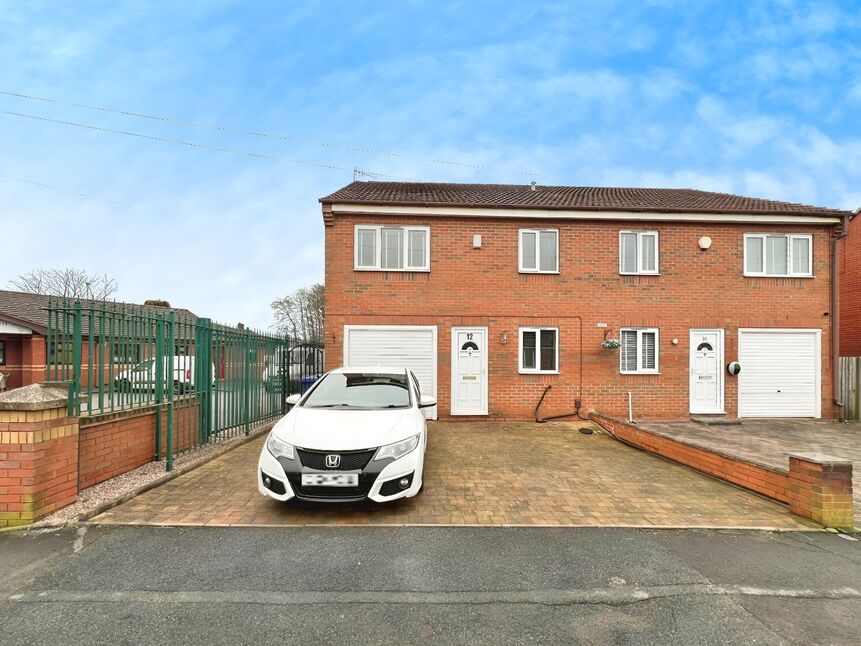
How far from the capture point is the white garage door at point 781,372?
10070 millimetres

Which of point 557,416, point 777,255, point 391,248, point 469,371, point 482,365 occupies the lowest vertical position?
point 557,416

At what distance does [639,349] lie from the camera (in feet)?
32.8

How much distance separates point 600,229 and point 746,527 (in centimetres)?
751

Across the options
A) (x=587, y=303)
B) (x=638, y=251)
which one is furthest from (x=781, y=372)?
(x=587, y=303)

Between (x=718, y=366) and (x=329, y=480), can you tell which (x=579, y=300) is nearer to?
(x=718, y=366)

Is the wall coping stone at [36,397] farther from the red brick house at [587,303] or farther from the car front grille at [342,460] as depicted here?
the red brick house at [587,303]

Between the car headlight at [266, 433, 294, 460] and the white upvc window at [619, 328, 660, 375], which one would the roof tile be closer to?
the white upvc window at [619, 328, 660, 375]

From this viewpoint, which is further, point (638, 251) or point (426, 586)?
point (638, 251)

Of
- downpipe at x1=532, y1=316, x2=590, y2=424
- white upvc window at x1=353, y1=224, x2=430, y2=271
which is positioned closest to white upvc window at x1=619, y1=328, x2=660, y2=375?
downpipe at x1=532, y1=316, x2=590, y2=424

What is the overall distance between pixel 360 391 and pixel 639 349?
7629 mm

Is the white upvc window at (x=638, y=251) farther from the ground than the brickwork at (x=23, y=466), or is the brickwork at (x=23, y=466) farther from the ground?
the white upvc window at (x=638, y=251)

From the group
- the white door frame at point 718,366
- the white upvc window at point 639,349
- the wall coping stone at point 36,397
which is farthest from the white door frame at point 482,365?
the wall coping stone at point 36,397

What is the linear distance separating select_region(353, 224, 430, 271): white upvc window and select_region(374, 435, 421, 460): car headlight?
19.9 feet

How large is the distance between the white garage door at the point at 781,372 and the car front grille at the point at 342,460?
10244 millimetres
